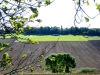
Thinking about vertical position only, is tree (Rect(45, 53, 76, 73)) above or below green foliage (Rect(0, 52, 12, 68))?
below

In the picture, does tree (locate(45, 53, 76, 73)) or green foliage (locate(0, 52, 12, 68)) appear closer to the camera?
green foliage (locate(0, 52, 12, 68))

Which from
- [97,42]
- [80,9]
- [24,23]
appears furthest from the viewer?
[97,42]

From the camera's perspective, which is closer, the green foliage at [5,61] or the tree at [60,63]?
the green foliage at [5,61]

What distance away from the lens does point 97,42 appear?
6712cm

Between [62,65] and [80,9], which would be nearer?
[80,9]

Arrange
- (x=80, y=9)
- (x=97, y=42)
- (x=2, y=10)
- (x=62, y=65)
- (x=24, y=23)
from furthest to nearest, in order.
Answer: (x=97, y=42) → (x=62, y=65) → (x=24, y=23) → (x=2, y=10) → (x=80, y=9)

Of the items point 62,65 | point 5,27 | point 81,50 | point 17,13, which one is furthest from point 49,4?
point 81,50

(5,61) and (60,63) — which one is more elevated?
(5,61)

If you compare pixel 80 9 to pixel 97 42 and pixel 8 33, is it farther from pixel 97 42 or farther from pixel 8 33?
pixel 97 42

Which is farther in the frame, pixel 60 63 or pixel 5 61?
pixel 60 63

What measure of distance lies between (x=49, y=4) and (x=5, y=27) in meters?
0.60


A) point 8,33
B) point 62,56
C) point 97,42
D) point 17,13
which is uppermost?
point 17,13

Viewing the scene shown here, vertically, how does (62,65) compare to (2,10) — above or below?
below

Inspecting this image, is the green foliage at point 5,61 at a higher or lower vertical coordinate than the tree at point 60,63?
higher
